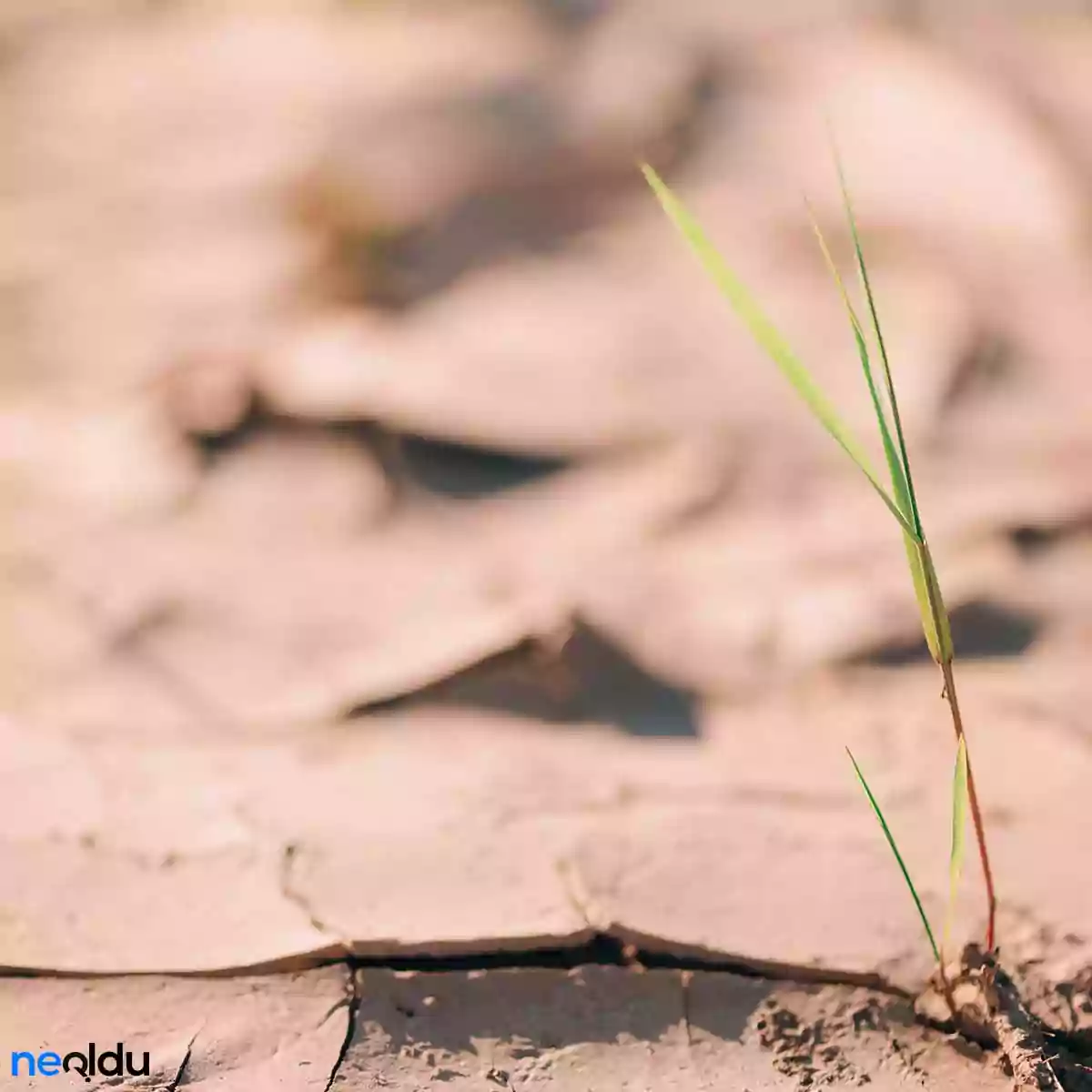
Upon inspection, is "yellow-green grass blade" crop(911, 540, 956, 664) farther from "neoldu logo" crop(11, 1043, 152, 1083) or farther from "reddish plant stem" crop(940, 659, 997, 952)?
"neoldu logo" crop(11, 1043, 152, 1083)

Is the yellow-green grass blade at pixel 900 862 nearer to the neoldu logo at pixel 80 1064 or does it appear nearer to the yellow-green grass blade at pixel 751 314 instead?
the yellow-green grass blade at pixel 751 314

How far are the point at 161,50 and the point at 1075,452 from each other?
139 cm

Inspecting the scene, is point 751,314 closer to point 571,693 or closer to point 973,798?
point 973,798

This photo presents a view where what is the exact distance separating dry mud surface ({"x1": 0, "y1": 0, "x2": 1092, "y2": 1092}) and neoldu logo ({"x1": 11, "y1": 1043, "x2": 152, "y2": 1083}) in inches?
0.4

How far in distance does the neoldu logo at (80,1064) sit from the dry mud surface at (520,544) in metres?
0.01

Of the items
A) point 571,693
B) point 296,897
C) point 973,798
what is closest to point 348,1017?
point 296,897

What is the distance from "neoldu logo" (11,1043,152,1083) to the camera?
809mm

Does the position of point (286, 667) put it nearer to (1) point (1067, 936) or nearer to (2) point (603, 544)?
(2) point (603, 544)

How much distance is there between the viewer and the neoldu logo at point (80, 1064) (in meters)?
0.81

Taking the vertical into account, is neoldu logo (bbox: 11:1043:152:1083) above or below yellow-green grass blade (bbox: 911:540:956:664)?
below

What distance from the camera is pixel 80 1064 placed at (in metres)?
0.81

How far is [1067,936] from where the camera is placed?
89 cm

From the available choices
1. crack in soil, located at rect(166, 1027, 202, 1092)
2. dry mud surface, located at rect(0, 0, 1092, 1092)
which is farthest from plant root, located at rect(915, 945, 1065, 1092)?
crack in soil, located at rect(166, 1027, 202, 1092)

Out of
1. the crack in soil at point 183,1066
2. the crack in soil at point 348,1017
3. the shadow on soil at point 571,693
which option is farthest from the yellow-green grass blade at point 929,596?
the crack in soil at point 183,1066
